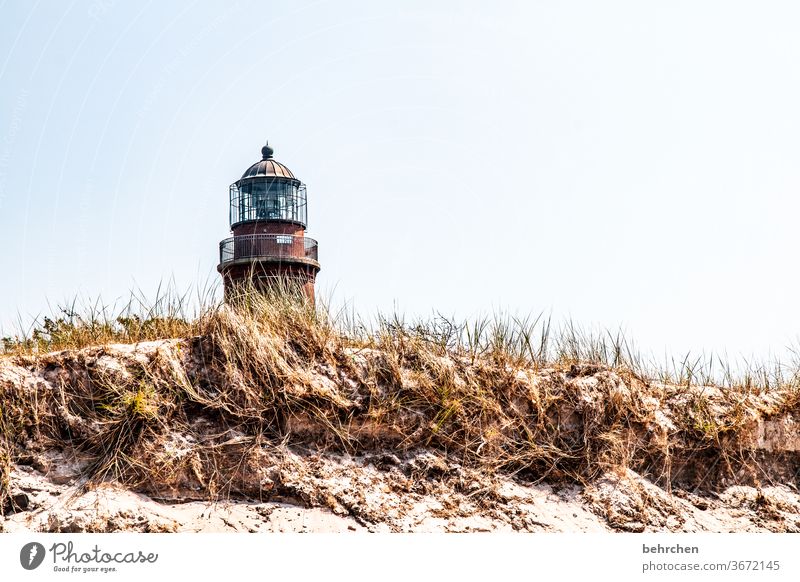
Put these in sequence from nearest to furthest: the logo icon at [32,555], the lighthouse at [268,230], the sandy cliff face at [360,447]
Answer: the logo icon at [32,555] → the sandy cliff face at [360,447] → the lighthouse at [268,230]

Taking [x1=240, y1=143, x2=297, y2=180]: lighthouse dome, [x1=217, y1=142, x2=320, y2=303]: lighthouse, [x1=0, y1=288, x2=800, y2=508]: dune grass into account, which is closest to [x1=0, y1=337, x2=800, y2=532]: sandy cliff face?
[x1=0, y1=288, x2=800, y2=508]: dune grass

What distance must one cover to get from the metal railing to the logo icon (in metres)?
16.5

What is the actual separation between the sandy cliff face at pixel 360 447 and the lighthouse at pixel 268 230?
1458cm

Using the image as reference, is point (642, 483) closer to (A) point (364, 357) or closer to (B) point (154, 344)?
(A) point (364, 357)

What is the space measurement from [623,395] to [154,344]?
3.48m

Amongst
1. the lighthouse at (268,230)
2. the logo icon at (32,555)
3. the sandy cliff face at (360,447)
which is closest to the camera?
the logo icon at (32,555)

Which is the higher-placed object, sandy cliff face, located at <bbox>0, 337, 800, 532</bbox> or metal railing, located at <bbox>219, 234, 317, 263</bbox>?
metal railing, located at <bbox>219, 234, 317, 263</bbox>

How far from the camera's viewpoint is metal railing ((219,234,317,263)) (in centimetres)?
2075

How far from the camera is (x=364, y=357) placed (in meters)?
5.47

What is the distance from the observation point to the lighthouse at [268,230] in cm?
2064

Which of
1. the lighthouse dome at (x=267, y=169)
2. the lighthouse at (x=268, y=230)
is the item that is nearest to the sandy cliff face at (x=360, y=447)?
the lighthouse at (x=268, y=230)

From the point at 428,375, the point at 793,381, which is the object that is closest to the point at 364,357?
the point at 428,375
